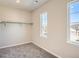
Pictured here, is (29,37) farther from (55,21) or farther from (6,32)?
(55,21)

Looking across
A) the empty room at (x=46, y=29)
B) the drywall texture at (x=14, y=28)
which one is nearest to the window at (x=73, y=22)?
the empty room at (x=46, y=29)

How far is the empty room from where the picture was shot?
9.84 feet

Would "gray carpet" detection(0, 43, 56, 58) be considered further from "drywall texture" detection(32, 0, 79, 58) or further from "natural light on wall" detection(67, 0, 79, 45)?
"natural light on wall" detection(67, 0, 79, 45)

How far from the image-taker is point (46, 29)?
4.91 meters

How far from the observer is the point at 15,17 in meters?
6.19

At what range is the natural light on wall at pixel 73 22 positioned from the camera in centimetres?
287

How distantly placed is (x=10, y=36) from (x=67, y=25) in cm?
401

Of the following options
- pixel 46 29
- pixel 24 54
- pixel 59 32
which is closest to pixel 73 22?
pixel 59 32

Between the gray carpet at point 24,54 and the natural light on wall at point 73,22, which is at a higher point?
the natural light on wall at point 73,22

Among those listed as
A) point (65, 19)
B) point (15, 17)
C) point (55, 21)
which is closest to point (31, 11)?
point (15, 17)

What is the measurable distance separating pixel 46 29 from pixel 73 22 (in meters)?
2.09

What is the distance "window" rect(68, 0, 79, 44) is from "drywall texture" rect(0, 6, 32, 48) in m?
4.05

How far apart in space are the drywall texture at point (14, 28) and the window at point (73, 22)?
4.05 meters

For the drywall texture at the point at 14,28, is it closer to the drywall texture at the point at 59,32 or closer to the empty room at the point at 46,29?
the empty room at the point at 46,29
